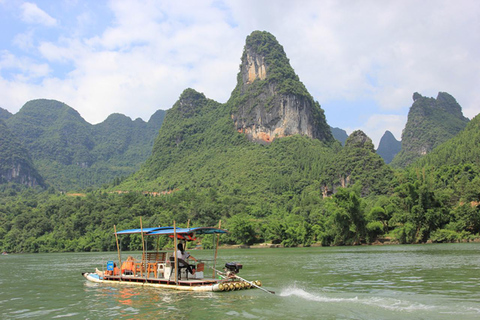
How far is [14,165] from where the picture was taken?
160 m

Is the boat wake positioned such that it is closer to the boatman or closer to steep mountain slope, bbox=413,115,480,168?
the boatman

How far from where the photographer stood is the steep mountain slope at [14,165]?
6216 inches

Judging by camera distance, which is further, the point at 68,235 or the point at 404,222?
the point at 68,235

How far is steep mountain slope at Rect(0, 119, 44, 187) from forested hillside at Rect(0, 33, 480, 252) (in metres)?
8.67

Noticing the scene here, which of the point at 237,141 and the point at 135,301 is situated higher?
the point at 237,141

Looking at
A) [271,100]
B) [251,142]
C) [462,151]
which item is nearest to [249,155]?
[251,142]

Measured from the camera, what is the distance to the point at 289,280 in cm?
2100

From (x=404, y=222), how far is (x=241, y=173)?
199 feet

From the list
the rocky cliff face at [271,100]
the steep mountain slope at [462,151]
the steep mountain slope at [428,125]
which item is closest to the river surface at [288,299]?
the steep mountain slope at [462,151]

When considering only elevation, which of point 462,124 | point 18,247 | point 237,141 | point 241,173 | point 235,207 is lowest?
point 18,247

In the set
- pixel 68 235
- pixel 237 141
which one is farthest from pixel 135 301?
pixel 237 141

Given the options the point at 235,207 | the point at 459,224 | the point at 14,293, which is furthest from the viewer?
the point at 235,207

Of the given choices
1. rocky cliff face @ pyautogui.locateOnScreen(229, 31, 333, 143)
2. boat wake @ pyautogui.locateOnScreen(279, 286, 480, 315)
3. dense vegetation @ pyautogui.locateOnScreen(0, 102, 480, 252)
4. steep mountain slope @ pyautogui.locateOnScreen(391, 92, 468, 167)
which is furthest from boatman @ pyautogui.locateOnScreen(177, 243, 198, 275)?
steep mountain slope @ pyautogui.locateOnScreen(391, 92, 468, 167)

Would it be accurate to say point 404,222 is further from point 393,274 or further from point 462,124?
point 462,124
